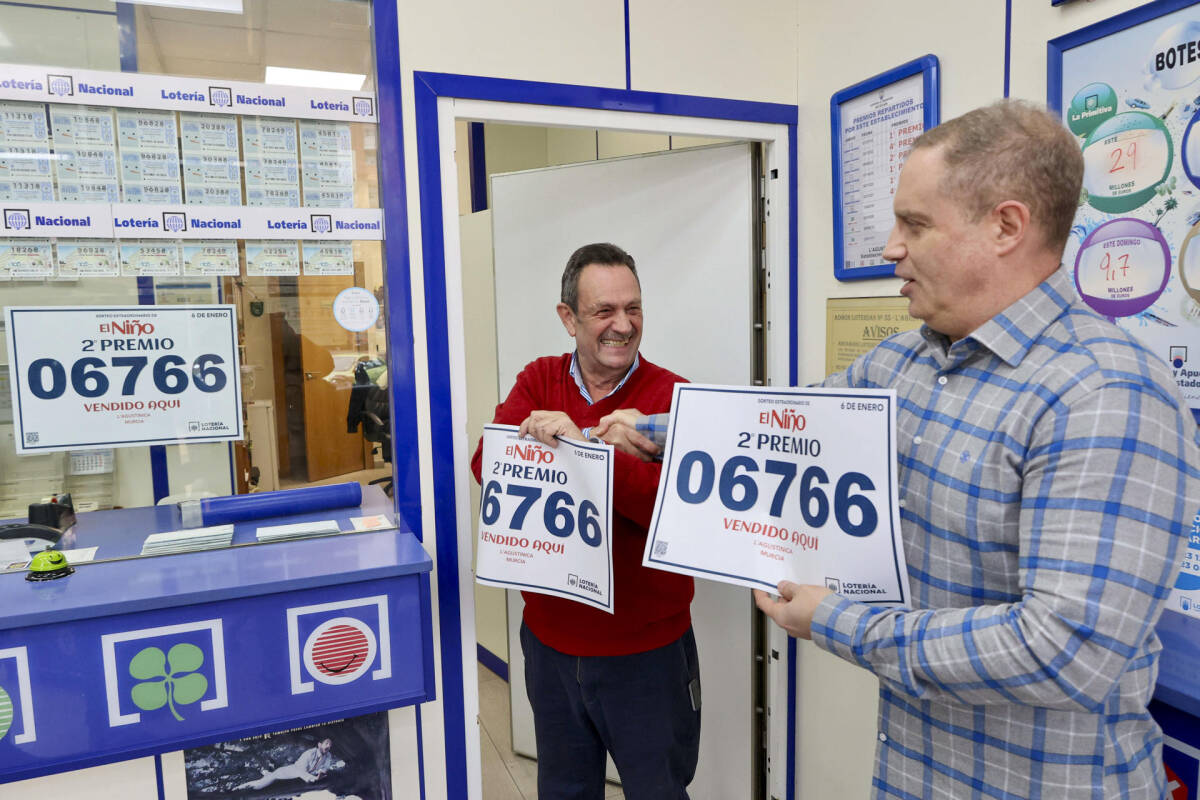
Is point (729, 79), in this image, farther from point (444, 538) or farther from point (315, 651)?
point (315, 651)

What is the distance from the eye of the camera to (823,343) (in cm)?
236

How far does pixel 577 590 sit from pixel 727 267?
1.26 metres

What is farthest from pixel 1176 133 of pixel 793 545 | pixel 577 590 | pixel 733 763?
pixel 733 763

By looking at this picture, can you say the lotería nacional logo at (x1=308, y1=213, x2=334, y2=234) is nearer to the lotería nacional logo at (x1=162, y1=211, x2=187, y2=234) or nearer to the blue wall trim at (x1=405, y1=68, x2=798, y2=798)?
the blue wall trim at (x1=405, y1=68, x2=798, y2=798)

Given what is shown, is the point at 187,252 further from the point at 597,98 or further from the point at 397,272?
the point at 597,98

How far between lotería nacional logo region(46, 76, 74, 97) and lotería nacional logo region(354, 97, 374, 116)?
60 centimetres

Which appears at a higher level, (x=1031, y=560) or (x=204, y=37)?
(x=204, y=37)

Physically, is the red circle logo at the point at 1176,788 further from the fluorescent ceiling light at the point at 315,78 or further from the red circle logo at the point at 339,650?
the fluorescent ceiling light at the point at 315,78

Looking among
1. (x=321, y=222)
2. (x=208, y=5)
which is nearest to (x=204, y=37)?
(x=208, y=5)

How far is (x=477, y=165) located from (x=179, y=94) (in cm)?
223

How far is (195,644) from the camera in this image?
1634 millimetres

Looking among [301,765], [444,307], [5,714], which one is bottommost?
[301,765]

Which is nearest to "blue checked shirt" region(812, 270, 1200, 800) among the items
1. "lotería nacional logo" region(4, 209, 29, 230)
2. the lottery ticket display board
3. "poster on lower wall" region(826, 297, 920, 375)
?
the lottery ticket display board

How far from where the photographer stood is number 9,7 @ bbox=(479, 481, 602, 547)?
1681 mm
